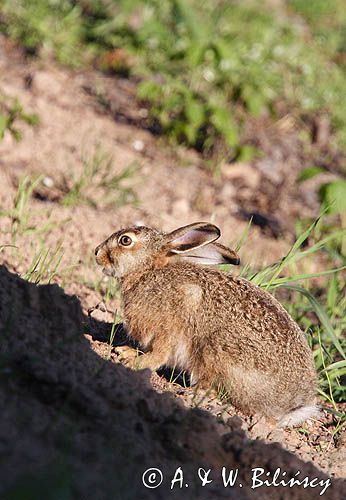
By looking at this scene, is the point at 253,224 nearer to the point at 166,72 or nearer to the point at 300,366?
the point at 166,72

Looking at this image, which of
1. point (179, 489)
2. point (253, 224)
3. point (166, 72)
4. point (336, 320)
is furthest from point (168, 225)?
point (179, 489)

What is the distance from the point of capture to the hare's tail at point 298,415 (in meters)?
4.88

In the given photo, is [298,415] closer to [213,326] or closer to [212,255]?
[213,326]

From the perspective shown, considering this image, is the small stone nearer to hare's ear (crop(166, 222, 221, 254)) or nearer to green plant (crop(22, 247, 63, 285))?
green plant (crop(22, 247, 63, 285))

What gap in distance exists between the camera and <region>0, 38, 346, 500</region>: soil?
3344 mm

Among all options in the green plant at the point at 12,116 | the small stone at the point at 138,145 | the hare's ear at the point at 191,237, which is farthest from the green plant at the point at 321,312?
the small stone at the point at 138,145

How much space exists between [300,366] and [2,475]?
89.0 inches

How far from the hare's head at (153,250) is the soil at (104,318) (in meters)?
0.38

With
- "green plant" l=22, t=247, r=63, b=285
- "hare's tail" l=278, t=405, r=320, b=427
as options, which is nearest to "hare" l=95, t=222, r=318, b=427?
"hare's tail" l=278, t=405, r=320, b=427

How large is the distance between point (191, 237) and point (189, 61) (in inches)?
155

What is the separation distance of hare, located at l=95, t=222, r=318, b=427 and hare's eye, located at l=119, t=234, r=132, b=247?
0.01 meters

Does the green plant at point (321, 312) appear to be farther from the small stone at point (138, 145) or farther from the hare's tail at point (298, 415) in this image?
the small stone at point (138, 145)

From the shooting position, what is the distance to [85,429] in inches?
139

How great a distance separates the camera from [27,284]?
4.42m
